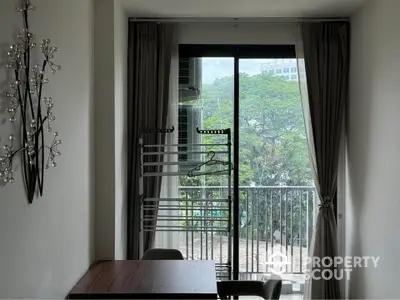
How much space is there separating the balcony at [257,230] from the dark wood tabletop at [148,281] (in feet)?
3.27

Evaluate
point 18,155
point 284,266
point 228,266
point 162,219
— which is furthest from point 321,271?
point 18,155

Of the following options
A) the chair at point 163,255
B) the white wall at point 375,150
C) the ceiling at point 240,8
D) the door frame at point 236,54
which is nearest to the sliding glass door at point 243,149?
the door frame at point 236,54

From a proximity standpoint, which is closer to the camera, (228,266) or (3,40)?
(3,40)

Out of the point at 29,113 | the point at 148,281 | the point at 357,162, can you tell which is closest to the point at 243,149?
the point at 357,162

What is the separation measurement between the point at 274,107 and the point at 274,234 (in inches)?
47.1

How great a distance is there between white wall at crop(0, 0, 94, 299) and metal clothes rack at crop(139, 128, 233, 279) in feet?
3.18

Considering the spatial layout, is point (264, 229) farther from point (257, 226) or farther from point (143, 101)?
point (143, 101)

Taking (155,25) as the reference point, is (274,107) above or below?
below

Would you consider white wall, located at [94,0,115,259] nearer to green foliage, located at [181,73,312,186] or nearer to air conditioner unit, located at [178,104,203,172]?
air conditioner unit, located at [178,104,203,172]

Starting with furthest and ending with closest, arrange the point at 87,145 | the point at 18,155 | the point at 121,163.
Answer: the point at 121,163
the point at 87,145
the point at 18,155

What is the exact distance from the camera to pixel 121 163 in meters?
3.66

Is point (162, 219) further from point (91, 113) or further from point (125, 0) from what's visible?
point (125, 0)

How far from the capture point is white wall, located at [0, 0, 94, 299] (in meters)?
1.75

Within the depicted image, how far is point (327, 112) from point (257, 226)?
1231mm
